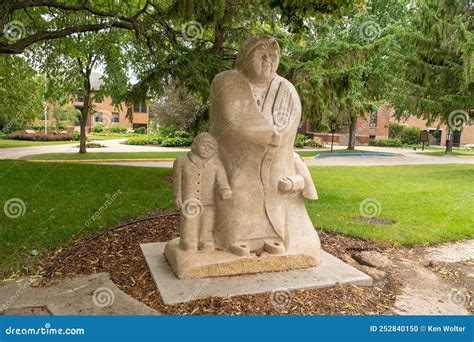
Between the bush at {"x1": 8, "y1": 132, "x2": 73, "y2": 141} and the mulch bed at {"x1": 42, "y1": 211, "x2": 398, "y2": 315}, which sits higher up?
the bush at {"x1": 8, "y1": 132, "x2": 73, "y2": 141}

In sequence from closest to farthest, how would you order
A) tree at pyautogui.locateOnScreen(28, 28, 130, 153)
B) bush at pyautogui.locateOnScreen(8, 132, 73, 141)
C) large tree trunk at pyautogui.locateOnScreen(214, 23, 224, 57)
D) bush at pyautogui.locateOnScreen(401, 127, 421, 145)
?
1. large tree trunk at pyautogui.locateOnScreen(214, 23, 224, 57)
2. tree at pyautogui.locateOnScreen(28, 28, 130, 153)
3. bush at pyautogui.locateOnScreen(8, 132, 73, 141)
4. bush at pyautogui.locateOnScreen(401, 127, 421, 145)

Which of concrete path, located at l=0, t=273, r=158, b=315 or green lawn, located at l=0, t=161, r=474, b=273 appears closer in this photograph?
concrete path, located at l=0, t=273, r=158, b=315

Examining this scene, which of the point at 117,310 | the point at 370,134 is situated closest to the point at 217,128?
the point at 117,310

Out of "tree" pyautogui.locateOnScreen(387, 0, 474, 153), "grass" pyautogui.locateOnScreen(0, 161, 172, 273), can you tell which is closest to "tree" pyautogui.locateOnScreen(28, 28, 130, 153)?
"grass" pyautogui.locateOnScreen(0, 161, 172, 273)

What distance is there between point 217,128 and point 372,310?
248 cm

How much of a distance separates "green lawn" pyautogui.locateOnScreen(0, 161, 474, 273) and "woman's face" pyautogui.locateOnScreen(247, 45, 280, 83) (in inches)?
A: 131

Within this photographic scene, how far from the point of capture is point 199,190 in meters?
4.43

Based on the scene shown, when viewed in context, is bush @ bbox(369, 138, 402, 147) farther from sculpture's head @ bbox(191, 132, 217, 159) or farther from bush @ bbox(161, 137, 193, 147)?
sculpture's head @ bbox(191, 132, 217, 159)

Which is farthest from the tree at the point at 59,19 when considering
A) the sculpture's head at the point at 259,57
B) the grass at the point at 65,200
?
the sculpture's head at the point at 259,57

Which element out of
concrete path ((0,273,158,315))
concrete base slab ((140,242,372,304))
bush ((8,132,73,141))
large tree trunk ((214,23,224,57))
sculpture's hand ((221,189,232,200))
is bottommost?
concrete path ((0,273,158,315))

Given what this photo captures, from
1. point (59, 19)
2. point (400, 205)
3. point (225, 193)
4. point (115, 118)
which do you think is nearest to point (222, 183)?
point (225, 193)

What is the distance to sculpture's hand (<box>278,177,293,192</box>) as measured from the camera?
4.49 metres

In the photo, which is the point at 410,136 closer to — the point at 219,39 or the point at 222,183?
the point at 219,39

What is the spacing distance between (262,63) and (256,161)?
109 centimetres
